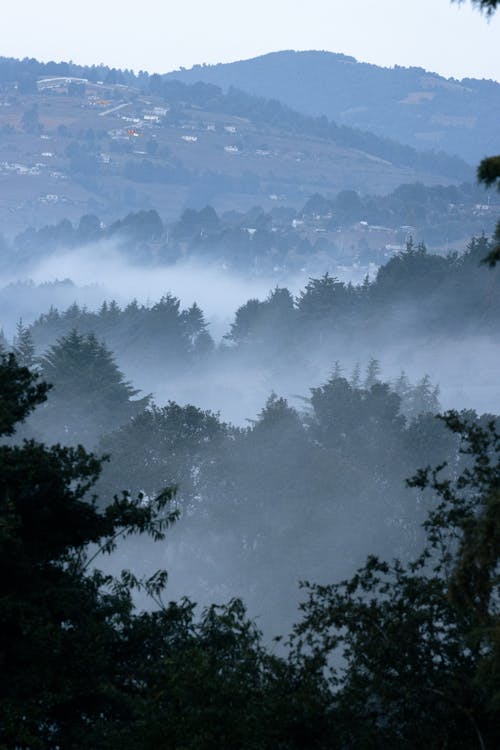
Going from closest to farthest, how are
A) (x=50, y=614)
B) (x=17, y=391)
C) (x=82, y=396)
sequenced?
(x=50, y=614) → (x=17, y=391) → (x=82, y=396)

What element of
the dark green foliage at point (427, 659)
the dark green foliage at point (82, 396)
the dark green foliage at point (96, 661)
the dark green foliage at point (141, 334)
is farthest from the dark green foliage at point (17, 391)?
the dark green foliage at point (141, 334)

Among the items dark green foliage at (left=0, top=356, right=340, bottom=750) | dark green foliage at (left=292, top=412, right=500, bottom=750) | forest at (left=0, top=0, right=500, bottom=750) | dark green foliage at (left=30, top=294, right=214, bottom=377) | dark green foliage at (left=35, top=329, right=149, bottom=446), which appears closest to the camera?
dark green foliage at (left=292, top=412, right=500, bottom=750)

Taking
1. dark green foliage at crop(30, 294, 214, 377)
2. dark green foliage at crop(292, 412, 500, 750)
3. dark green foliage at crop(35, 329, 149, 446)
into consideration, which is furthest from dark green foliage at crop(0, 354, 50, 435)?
dark green foliage at crop(30, 294, 214, 377)

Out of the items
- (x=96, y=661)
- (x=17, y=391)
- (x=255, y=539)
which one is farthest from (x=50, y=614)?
(x=255, y=539)

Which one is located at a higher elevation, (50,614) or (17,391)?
(17,391)

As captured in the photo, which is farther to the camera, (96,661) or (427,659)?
(96,661)

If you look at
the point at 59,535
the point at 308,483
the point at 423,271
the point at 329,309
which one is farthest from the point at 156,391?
the point at 59,535

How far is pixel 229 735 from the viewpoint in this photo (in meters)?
8.95

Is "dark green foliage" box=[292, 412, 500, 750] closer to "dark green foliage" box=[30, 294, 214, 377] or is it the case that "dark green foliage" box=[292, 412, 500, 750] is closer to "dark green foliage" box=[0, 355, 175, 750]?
"dark green foliage" box=[0, 355, 175, 750]

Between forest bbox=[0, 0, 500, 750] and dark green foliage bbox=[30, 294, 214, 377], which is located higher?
forest bbox=[0, 0, 500, 750]

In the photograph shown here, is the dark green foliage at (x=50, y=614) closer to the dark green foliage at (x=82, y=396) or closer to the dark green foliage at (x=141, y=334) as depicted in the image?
the dark green foliage at (x=82, y=396)

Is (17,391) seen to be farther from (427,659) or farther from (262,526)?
(262,526)

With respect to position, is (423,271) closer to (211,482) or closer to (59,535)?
(211,482)

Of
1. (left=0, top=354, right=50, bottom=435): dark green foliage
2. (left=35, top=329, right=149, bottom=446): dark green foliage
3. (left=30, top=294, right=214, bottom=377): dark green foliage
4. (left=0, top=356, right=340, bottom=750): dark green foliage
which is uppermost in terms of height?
(left=0, top=354, right=50, bottom=435): dark green foliage
